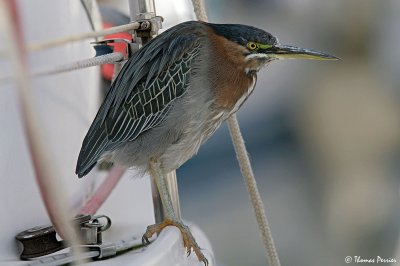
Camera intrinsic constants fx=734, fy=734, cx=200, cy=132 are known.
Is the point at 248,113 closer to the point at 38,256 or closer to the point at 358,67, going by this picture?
the point at 358,67

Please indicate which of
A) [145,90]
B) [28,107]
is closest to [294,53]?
[145,90]

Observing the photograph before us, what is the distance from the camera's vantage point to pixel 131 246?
83 cm

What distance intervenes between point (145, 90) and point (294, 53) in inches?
6.7

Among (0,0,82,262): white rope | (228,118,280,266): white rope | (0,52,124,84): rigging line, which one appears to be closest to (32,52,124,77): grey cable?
(0,52,124,84): rigging line

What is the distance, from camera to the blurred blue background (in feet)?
8.35

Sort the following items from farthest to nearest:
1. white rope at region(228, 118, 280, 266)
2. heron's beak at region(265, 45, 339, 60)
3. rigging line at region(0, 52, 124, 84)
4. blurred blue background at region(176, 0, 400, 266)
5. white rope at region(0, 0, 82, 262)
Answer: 1. blurred blue background at region(176, 0, 400, 266)
2. white rope at region(228, 118, 280, 266)
3. heron's beak at region(265, 45, 339, 60)
4. rigging line at region(0, 52, 124, 84)
5. white rope at region(0, 0, 82, 262)

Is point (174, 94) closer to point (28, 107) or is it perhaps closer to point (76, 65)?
point (76, 65)

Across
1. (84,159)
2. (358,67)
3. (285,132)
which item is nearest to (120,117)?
(84,159)

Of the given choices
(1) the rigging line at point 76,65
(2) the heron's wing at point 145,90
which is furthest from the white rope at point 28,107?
(2) the heron's wing at point 145,90

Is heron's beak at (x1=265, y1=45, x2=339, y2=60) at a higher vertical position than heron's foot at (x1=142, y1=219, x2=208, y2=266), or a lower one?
higher

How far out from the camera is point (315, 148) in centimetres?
275

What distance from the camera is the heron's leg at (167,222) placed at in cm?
77

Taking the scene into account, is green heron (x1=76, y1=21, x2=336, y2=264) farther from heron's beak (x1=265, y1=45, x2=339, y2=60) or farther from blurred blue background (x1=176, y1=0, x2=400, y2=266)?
blurred blue background (x1=176, y1=0, x2=400, y2=266)

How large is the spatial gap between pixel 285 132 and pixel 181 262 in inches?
79.2
